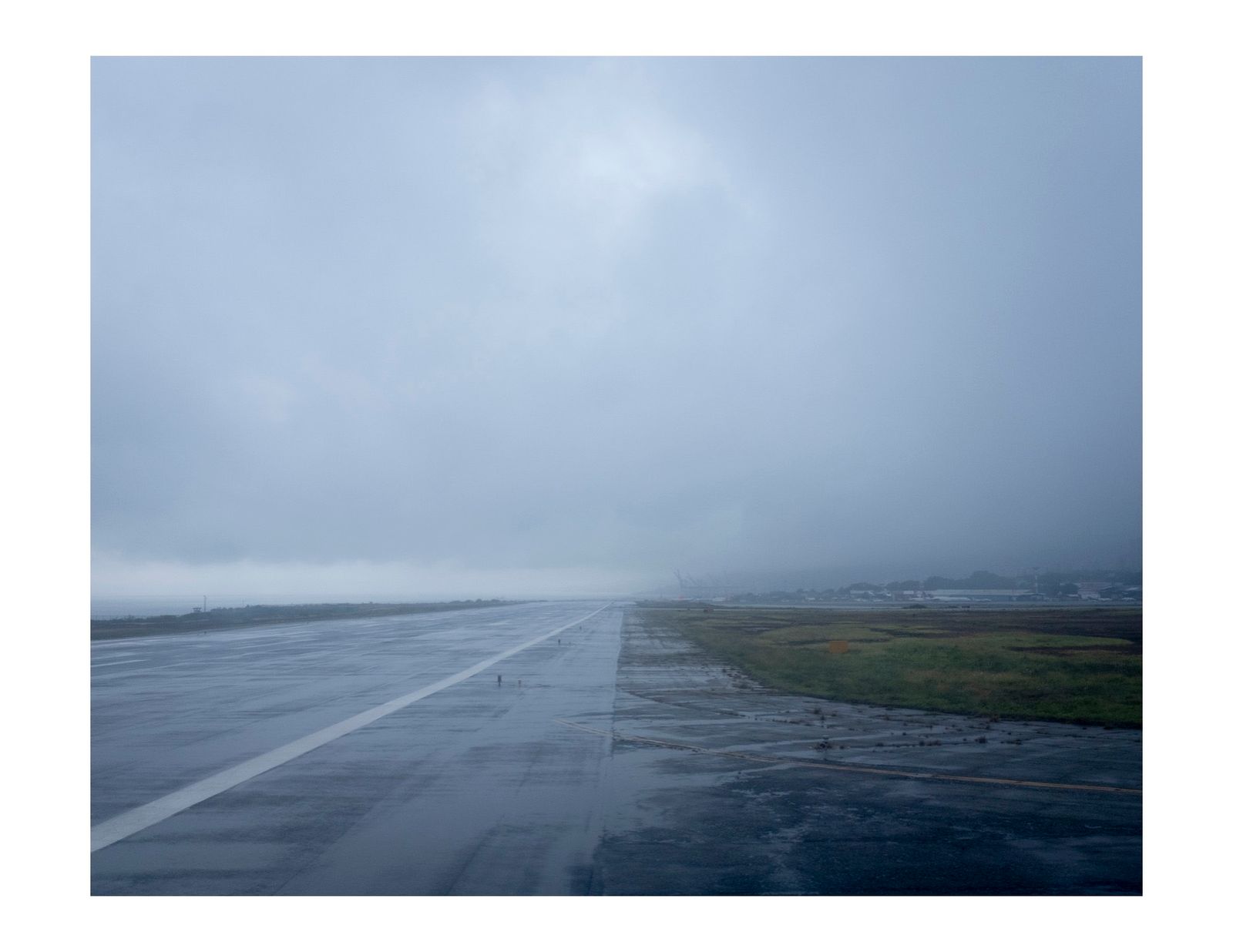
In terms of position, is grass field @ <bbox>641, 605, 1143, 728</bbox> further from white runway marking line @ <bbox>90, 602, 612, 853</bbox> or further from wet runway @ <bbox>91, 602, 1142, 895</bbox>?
white runway marking line @ <bbox>90, 602, 612, 853</bbox>

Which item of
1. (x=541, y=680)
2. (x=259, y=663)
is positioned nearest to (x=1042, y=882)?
(x=541, y=680)

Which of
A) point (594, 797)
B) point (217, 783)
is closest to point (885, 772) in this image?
point (594, 797)

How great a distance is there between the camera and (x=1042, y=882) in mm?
9359

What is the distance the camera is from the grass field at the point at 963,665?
23594mm

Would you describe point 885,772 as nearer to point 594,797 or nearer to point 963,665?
point 594,797

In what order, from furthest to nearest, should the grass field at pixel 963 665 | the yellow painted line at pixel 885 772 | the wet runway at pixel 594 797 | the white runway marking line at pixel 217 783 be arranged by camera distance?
the grass field at pixel 963 665
the yellow painted line at pixel 885 772
the white runway marking line at pixel 217 783
the wet runway at pixel 594 797

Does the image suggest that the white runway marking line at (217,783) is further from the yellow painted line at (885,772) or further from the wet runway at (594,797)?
the yellow painted line at (885,772)

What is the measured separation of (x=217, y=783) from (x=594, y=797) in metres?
7.21

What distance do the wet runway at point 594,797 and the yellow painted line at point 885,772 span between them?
0.09 meters

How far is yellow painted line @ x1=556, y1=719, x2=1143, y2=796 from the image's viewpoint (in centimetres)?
1365

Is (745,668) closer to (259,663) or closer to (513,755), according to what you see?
(513,755)

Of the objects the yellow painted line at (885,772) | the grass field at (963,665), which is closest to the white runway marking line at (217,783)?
the yellow painted line at (885,772)

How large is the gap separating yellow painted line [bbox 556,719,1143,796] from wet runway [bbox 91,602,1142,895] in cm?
9
